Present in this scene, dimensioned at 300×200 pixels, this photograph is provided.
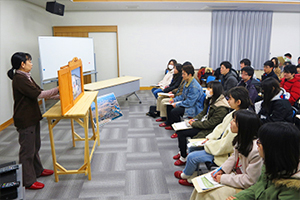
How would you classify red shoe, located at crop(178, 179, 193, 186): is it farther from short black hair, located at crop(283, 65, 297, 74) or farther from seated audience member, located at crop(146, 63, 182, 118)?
short black hair, located at crop(283, 65, 297, 74)

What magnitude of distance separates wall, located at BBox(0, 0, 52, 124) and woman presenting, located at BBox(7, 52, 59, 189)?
2.35 m

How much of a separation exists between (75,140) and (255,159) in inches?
107

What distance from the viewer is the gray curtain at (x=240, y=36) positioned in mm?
7426

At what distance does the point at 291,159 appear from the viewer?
1.15 m

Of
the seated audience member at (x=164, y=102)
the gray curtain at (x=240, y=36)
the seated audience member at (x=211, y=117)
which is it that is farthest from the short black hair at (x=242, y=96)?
the gray curtain at (x=240, y=36)

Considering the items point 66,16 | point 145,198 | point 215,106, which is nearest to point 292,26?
point 215,106

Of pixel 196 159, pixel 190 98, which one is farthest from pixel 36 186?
pixel 190 98

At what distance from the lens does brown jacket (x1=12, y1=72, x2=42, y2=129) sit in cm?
221

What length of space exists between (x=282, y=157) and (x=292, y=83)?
330cm

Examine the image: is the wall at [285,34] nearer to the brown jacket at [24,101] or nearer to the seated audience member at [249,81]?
the seated audience member at [249,81]

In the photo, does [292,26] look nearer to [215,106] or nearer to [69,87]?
[215,106]

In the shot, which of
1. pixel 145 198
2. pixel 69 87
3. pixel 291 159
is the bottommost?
pixel 145 198

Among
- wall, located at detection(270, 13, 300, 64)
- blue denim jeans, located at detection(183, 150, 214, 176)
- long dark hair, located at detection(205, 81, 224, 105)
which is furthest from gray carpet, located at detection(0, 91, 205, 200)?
wall, located at detection(270, 13, 300, 64)

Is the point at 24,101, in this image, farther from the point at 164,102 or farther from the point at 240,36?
the point at 240,36
